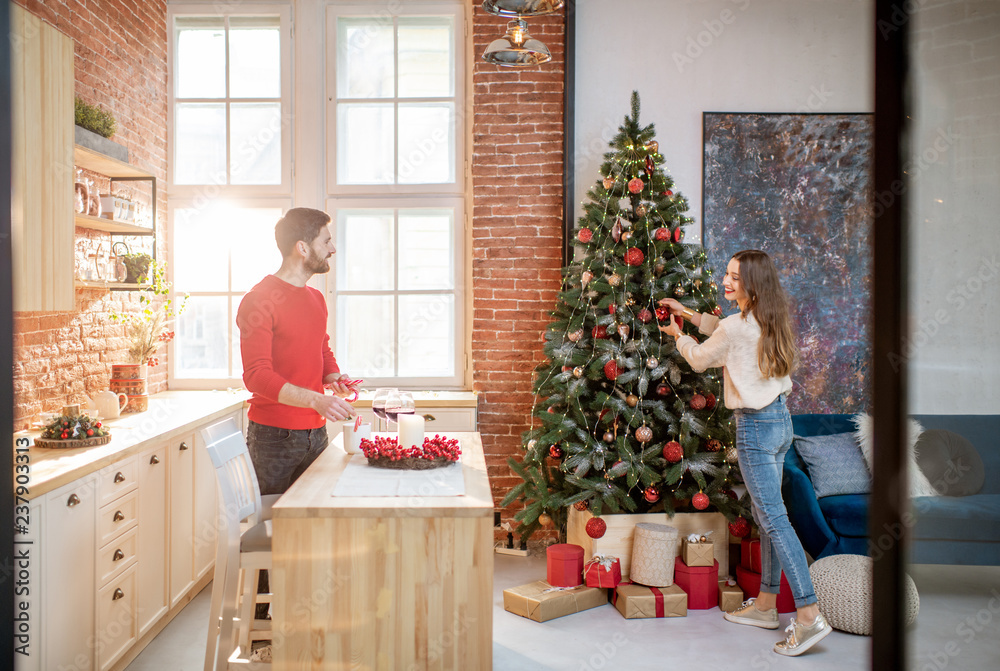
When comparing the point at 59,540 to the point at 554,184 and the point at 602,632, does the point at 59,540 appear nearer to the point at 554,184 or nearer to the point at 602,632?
the point at 602,632

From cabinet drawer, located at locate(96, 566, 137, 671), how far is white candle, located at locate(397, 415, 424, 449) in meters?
1.20

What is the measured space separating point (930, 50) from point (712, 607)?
3.00 meters

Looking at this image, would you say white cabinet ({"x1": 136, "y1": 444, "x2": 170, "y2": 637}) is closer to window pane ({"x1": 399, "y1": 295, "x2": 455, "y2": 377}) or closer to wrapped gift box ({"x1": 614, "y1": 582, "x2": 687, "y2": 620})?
window pane ({"x1": 399, "y1": 295, "x2": 455, "y2": 377})

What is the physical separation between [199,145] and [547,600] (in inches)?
143

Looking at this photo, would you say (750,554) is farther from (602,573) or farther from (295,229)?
(295,229)

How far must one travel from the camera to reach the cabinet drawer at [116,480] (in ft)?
8.18

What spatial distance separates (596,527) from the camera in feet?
11.0

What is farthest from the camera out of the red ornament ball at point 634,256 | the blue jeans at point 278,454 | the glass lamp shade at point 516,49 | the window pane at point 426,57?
the window pane at point 426,57

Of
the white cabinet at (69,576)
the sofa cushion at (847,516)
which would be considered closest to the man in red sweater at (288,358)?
the white cabinet at (69,576)

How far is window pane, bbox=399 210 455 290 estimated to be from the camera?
4.66 metres

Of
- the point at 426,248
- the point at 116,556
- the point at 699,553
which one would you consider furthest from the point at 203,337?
the point at 699,553

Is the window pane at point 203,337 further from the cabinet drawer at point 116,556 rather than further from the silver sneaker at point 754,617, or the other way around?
the silver sneaker at point 754,617

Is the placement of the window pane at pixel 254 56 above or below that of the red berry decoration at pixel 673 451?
above

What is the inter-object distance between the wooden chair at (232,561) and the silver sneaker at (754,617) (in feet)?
6.81
